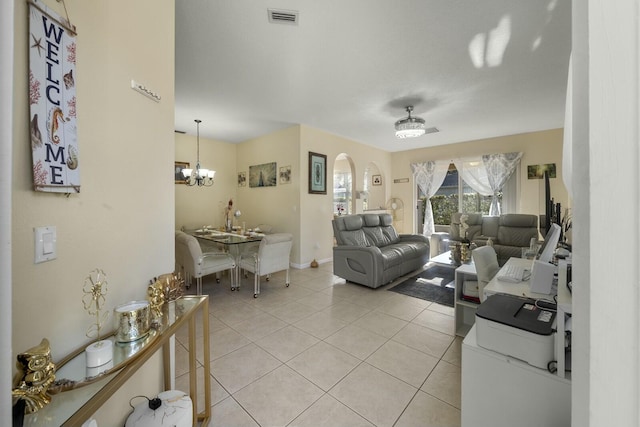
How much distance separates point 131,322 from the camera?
948mm

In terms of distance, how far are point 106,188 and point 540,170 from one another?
263 inches

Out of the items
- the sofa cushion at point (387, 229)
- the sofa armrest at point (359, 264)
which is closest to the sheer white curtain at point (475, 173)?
the sofa cushion at point (387, 229)

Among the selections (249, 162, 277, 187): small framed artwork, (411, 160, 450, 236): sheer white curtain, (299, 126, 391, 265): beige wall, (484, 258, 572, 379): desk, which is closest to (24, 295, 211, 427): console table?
(484, 258, 572, 379): desk

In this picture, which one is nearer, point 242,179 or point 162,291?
point 162,291

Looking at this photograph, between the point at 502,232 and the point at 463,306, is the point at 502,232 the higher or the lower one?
the higher one

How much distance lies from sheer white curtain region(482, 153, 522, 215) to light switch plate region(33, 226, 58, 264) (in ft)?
22.0

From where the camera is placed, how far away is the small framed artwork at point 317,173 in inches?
186

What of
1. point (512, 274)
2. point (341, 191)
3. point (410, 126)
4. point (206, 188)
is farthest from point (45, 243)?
point (341, 191)

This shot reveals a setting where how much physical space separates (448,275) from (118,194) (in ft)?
14.4

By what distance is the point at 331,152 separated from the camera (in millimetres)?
5188

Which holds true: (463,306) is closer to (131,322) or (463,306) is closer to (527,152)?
(131,322)

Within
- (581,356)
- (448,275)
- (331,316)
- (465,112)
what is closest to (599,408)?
(581,356)

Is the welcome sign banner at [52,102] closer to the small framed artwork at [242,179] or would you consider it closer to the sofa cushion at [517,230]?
the small framed artwork at [242,179]

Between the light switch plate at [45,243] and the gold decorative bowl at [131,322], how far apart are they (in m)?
0.30
